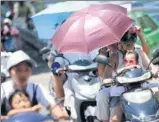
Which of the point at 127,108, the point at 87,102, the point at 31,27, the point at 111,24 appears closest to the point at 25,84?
the point at 127,108

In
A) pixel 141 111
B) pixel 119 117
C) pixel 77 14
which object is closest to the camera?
pixel 141 111

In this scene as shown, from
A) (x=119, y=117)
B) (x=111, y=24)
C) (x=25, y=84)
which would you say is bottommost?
(x=119, y=117)

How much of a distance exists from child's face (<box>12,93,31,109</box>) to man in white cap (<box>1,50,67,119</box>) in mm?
58

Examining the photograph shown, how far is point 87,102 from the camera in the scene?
16.3 feet

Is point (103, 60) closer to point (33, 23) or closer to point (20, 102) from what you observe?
point (20, 102)

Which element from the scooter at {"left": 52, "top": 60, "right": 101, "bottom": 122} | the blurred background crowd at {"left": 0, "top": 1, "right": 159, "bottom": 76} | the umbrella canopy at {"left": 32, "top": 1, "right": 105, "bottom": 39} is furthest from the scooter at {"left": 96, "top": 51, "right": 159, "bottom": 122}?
the umbrella canopy at {"left": 32, "top": 1, "right": 105, "bottom": 39}

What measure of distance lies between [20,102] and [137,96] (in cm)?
99

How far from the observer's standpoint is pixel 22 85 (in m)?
3.91

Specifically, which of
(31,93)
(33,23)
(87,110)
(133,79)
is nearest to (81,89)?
(87,110)

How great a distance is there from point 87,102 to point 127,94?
775 mm

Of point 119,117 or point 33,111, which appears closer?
point 33,111

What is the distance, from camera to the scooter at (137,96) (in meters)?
4.11

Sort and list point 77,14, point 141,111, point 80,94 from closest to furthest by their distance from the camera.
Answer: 1. point 141,111
2. point 80,94
3. point 77,14

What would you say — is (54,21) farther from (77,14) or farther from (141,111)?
(141,111)
